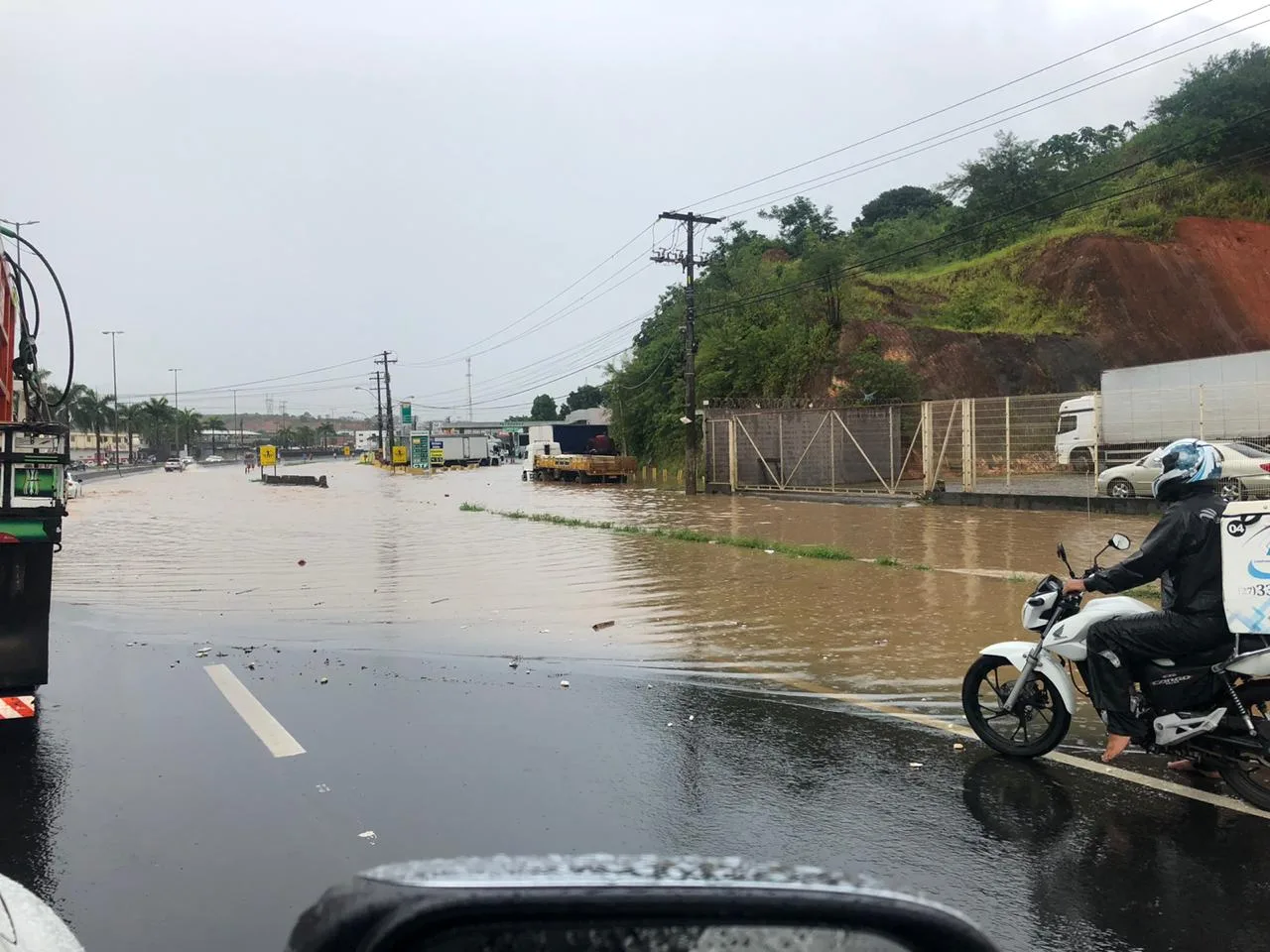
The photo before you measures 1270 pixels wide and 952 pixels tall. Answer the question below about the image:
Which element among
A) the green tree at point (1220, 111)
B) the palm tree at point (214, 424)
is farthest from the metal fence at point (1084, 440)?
the palm tree at point (214, 424)

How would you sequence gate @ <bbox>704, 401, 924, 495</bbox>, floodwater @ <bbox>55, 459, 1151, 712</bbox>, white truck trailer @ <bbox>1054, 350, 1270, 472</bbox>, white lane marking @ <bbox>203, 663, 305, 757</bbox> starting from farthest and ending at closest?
gate @ <bbox>704, 401, 924, 495</bbox> < white truck trailer @ <bbox>1054, 350, 1270, 472</bbox> < floodwater @ <bbox>55, 459, 1151, 712</bbox> < white lane marking @ <bbox>203, 663, 305, 757</bbox>

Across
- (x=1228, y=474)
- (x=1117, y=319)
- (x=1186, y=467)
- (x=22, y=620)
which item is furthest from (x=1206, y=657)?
(x=1117, y=319)

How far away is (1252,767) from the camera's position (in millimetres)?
4719

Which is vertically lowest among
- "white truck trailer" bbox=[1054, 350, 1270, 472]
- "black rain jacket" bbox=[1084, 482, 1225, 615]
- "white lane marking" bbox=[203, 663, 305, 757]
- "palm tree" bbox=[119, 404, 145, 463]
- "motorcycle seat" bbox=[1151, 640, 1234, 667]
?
"white lane marking" bbox=[203, 663, 305, 757]

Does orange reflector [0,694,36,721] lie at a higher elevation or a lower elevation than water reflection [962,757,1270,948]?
higher

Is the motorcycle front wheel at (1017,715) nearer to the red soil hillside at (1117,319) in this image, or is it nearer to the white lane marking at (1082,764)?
the white lane marking at (1082,764)

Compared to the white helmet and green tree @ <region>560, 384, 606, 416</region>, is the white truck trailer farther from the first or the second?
green tree @ <region>560, 384, 606, 416</region>

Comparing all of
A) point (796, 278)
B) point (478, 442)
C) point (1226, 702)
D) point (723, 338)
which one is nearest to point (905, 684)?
point (1226, 702)

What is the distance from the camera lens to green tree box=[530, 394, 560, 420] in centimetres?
14362

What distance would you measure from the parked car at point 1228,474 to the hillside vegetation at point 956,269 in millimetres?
16031

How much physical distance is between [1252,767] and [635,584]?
842 cm

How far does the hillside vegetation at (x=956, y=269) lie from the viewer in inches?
1604

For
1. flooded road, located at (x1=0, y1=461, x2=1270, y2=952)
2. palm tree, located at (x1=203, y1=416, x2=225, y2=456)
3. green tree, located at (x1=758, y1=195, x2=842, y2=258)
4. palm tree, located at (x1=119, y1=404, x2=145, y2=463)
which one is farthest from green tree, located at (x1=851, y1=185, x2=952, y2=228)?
palm tree, located at (x1=203, y1=416, x2=225, y2=456)

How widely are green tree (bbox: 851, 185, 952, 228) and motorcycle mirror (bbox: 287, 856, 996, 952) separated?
82.5m
